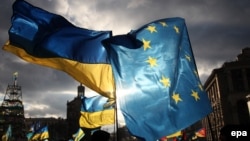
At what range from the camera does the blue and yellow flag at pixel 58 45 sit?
9469 mm

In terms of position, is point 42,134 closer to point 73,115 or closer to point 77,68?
point 77,68

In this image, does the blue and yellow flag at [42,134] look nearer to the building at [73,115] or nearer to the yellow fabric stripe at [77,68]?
the yellow fabric stripe at [77,68]

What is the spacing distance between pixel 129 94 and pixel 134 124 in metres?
0.86

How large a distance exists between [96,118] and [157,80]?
1062cm

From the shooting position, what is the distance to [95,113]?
18375 millimetres

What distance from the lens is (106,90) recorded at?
9062 millimetres

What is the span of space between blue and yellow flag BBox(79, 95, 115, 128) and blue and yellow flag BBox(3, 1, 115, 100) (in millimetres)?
8080

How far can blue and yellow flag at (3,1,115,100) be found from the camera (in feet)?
31.1

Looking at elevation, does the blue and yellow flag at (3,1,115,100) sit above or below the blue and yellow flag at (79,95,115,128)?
above

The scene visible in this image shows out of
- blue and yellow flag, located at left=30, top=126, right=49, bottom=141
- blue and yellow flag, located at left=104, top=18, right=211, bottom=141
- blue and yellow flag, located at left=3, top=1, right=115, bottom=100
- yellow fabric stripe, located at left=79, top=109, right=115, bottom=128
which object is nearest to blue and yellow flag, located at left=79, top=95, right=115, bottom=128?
yellow fabric stripe, located at left=79, top=109, right=115, bottom=128

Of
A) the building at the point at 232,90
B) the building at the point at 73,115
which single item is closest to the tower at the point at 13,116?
the building at the point at 73,115

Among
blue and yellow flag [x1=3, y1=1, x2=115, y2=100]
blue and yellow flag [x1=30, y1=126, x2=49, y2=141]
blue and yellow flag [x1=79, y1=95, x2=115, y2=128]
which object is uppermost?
blue and yellow flag [x1=3, y1=1, x2=115, y2=100]

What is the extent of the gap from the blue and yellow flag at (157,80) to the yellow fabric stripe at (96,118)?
28.8 feet

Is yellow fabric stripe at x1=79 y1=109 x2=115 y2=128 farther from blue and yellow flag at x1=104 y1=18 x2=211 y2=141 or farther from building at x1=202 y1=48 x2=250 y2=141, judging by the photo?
building at x1=202 y1=48 x2=250 y2=141
